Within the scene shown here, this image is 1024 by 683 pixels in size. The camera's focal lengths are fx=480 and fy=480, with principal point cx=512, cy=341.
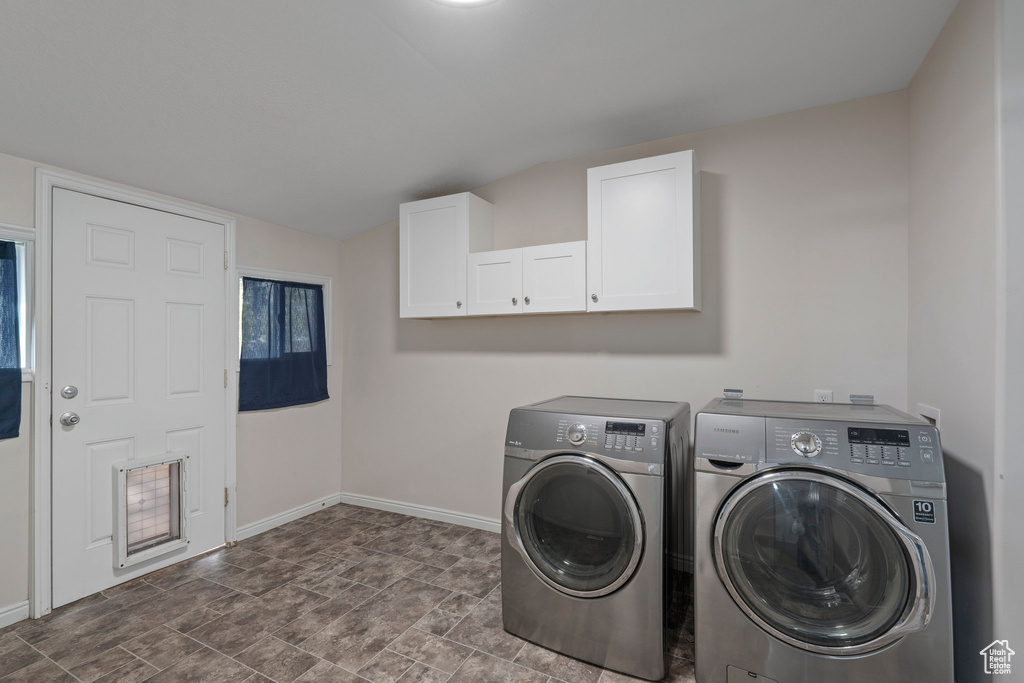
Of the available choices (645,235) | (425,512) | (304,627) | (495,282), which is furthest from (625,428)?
(425,512)

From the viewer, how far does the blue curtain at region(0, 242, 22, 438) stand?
2.18 m

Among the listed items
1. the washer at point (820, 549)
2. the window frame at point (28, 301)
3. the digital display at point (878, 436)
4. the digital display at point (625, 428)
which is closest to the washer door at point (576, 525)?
the digital display at point (625, 428)

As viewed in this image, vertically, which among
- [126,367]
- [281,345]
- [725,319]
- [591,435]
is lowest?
[591,435]

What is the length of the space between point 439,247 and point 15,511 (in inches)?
96.9

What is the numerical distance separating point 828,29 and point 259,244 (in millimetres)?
3313

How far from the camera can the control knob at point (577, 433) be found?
1.93m

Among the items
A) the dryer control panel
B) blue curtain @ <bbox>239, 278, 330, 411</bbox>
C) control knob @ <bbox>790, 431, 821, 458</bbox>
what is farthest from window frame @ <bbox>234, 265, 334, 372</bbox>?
control knob @ <bbox>790, 431, 821, 458</bbox>

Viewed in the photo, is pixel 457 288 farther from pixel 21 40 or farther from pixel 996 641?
pixel 996 641

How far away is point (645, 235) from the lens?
2.45 meters

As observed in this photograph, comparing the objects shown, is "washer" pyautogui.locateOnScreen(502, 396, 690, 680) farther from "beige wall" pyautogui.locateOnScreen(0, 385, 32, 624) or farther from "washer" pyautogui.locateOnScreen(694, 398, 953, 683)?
"beige wall" pyautogui.locateOnScreen(0, 385, 32, 624)

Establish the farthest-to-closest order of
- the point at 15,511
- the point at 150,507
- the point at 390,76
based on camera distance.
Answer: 1. the point at 150,507
2. the point at 15,511
3. the point at 390,76

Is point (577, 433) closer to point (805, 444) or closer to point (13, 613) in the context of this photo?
point (805, 444)

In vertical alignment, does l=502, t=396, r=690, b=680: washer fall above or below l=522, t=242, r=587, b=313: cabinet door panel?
below

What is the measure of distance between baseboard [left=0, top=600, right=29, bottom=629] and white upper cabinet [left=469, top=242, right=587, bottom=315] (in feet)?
8.48
